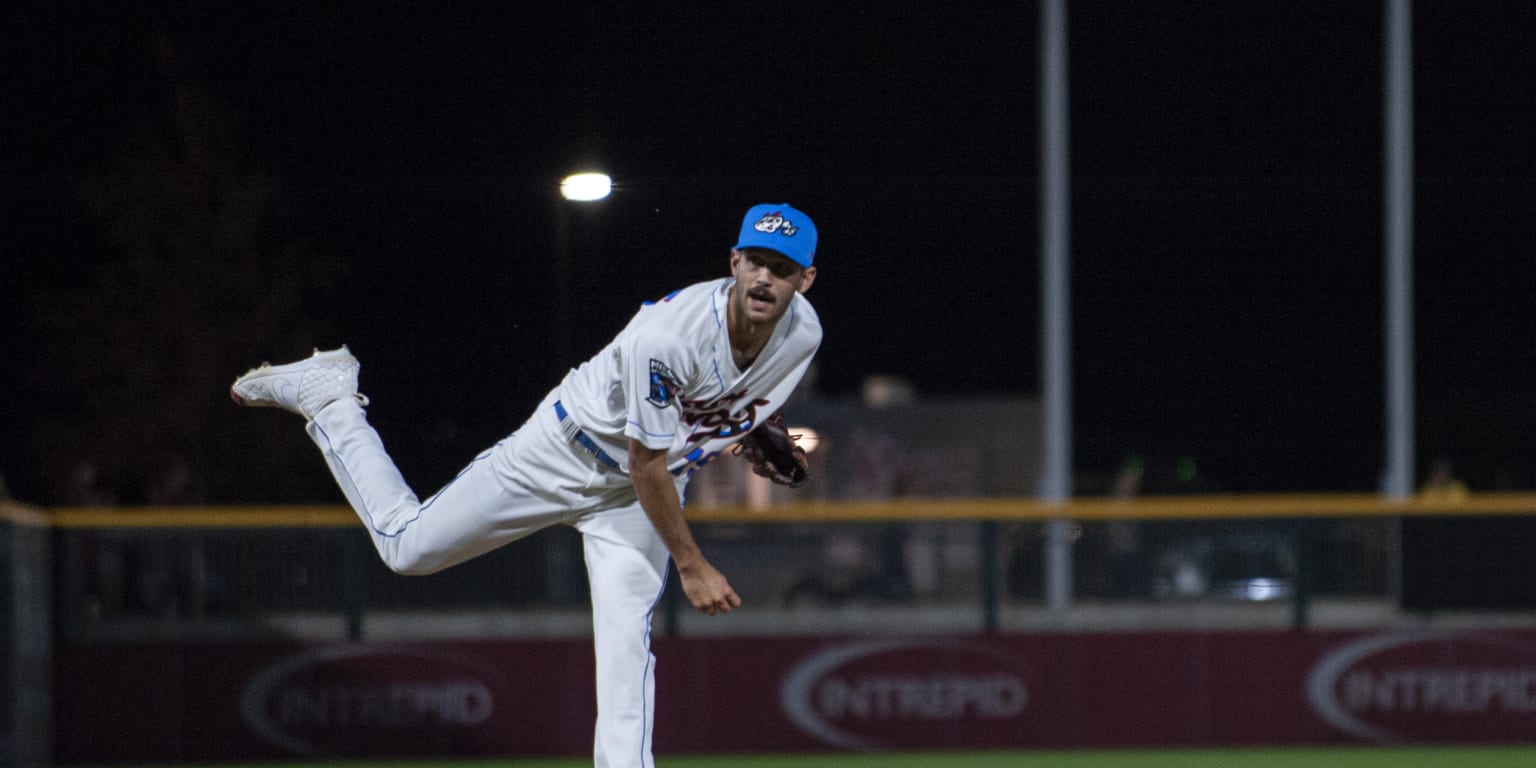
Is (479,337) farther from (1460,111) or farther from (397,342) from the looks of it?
(1460,111)

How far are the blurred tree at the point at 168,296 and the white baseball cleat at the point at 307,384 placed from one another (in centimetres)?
1379

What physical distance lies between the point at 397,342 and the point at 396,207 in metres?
1.04

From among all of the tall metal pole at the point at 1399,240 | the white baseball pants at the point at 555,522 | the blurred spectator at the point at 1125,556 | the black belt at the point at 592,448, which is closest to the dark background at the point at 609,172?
the tall metal pole at the point at 1399,240

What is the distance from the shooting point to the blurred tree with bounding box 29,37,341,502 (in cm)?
1909

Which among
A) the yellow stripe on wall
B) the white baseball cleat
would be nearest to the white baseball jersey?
the white baseball cleat

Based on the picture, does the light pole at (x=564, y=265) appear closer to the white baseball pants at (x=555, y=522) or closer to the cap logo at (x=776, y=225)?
the white baseball pants at (x=555, y=522)

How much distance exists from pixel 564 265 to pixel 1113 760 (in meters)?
4.04

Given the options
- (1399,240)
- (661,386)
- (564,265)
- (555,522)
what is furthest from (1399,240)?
(661,386)

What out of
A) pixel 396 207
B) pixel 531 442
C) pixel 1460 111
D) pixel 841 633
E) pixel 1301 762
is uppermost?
→ pixel 1460 111

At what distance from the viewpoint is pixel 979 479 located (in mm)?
16172

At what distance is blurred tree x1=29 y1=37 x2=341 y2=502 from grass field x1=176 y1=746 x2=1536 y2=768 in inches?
464

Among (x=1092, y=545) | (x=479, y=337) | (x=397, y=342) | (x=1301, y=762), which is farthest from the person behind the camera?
(x=397, y=342)

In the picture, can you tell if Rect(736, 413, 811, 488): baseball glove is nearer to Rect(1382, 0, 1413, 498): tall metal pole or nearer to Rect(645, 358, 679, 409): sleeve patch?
Rect(645, 358, 679, 409): sleeve patch

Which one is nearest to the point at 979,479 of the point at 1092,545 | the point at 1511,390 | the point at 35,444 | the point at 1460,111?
the point at 1460,111
